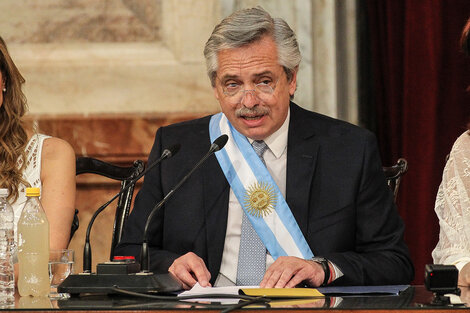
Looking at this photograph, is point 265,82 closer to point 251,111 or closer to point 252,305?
point 251,111

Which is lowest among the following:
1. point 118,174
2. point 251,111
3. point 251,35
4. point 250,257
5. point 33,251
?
point 250,257

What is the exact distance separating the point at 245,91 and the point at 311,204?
41 cm

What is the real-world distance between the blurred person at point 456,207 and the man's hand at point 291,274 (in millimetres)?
466

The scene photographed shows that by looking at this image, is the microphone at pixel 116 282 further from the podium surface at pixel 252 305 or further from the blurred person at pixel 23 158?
the blurred person at pixel 23 158

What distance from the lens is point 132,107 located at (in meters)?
4.25

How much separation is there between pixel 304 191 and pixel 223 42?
54cm

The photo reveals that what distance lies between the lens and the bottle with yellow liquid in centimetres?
221

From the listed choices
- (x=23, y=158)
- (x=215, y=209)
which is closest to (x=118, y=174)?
(x=23, y=158)

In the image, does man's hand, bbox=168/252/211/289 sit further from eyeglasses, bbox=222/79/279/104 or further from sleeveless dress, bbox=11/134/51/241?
sleeveless dress, bbox=11/134/51/241

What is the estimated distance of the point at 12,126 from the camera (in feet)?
10.4

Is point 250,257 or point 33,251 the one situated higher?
point 33,251

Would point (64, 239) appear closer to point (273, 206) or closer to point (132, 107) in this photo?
point (273, 206)

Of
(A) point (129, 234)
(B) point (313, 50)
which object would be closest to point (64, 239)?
(A) point (129, 234)

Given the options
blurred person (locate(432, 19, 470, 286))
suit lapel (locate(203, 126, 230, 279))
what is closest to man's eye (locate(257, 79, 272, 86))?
suit lapel (locate(203, 126, 230, 279))
